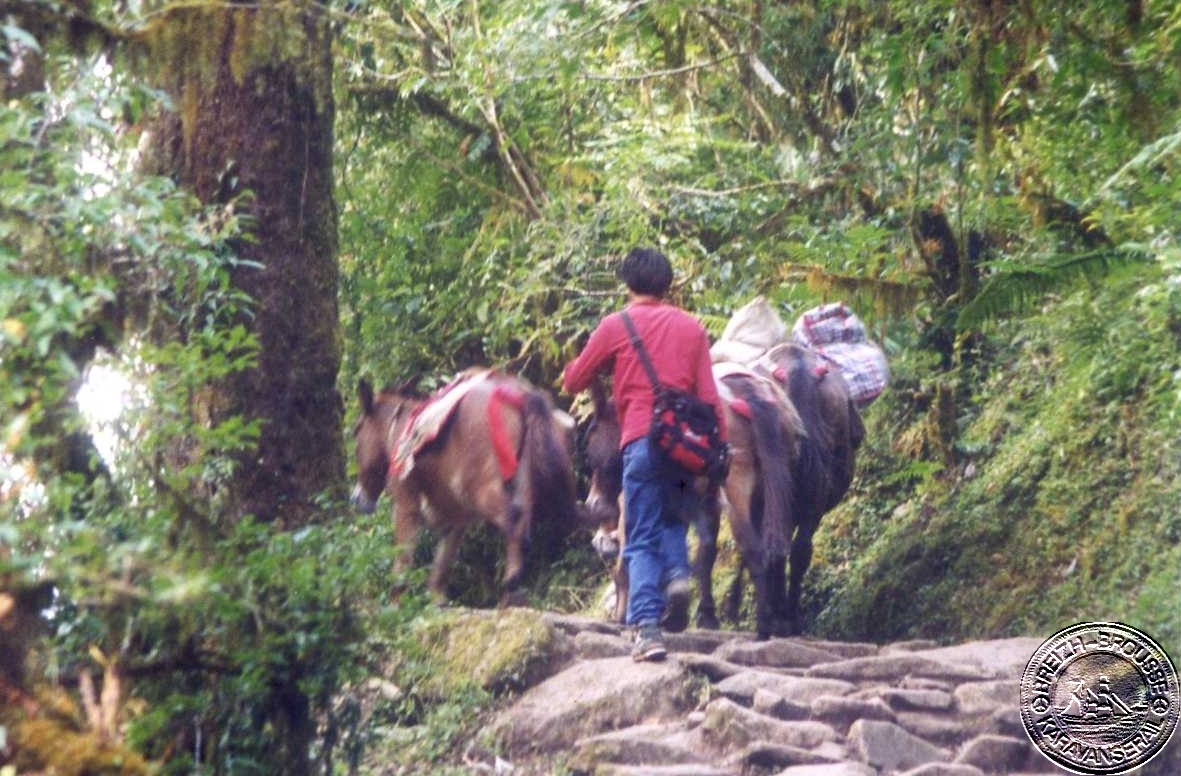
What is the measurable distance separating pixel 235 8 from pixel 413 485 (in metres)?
4.29

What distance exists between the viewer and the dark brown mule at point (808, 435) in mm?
11180

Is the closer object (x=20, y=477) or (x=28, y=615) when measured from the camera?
(x=20, y=477)

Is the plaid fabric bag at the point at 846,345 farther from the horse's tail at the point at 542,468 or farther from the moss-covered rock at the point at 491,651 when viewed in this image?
the moss-covered rock at the point at 491,651

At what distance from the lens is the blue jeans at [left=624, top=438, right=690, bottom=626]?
8.27 metres

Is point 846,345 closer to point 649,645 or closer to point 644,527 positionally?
point 644,527

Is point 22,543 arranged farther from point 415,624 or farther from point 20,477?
point 415,624

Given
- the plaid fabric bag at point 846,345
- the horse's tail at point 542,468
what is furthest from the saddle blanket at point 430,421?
the plaid fabric bag at point 846,345

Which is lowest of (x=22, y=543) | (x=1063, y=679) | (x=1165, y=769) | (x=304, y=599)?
(x=1165, y=769)

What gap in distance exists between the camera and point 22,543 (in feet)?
15.5

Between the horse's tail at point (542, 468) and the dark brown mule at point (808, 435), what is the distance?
5.19 feet

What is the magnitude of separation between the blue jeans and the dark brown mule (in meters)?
2.45

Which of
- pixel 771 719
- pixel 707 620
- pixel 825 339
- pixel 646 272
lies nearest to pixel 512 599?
pixel 707 620

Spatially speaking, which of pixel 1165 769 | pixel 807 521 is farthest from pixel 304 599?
pixel 807 521

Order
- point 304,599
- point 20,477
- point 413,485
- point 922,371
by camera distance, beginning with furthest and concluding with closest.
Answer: point 922,371 < point 413,485 < point 304,599 < point 20,477
